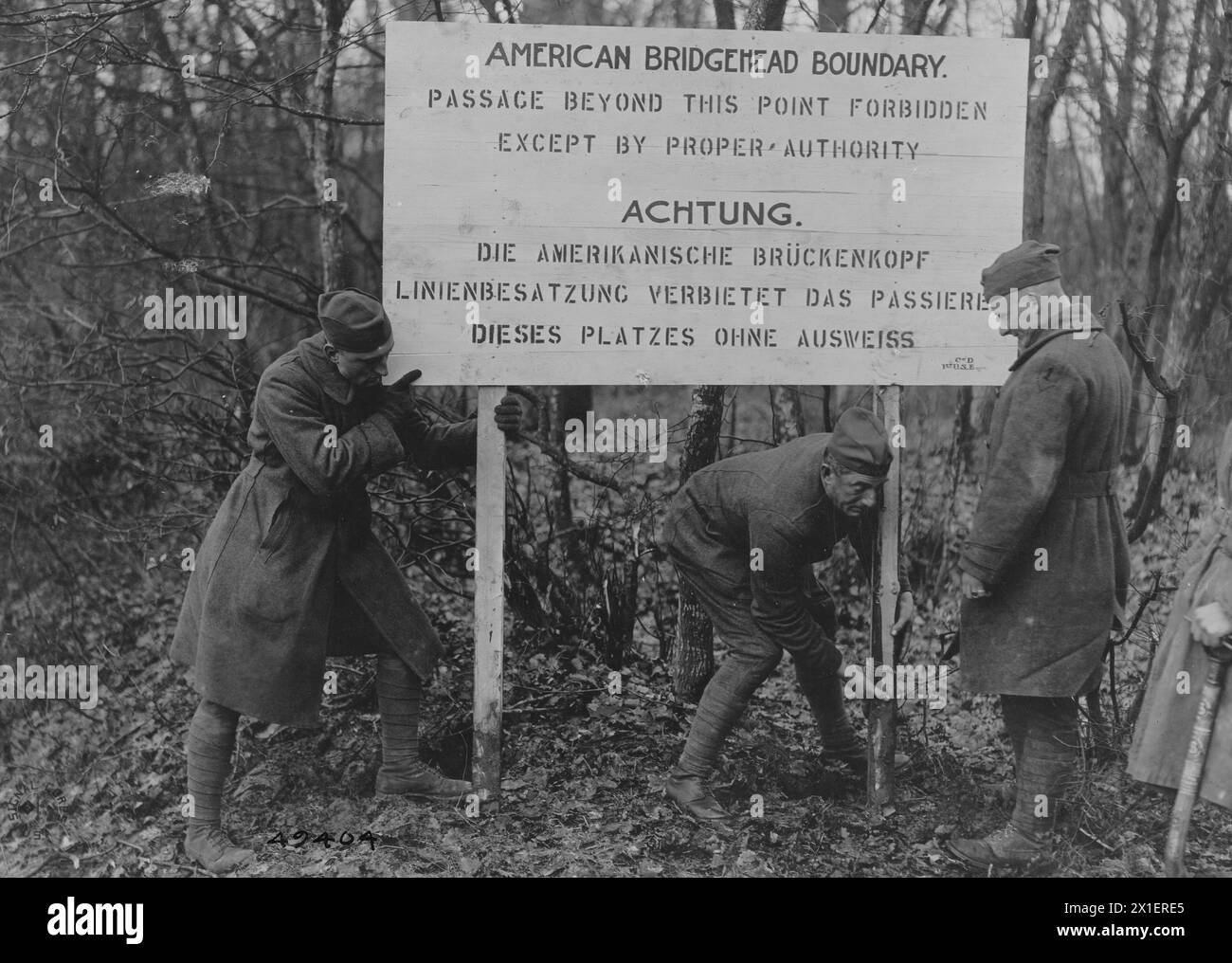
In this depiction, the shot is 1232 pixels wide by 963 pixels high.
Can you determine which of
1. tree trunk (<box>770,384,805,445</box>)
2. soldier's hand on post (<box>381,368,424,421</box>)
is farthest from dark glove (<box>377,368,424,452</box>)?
tree trunk (<box>770,384,805,445</box>)

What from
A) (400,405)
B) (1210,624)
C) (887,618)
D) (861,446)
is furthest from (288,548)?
(1210,624)

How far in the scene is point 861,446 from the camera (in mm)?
4328

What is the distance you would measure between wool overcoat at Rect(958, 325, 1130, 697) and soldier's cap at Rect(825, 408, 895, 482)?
0.40 metres

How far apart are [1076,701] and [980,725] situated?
960mm

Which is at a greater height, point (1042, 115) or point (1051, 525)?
point (1042, 115)

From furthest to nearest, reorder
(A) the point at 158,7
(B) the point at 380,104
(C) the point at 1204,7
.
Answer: (B) the point at 380,104 < (A) the point at 158,7 < (C) the point at 1204,7

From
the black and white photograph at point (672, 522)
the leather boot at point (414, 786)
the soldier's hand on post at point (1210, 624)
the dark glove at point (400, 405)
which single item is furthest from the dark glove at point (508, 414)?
the soldier's hand on post at point (1210, 624)

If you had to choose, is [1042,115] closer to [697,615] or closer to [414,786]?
[697,615]

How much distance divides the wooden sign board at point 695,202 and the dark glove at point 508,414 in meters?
0.11

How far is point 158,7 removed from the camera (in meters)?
5.95

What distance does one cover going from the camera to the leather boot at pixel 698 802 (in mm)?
4648

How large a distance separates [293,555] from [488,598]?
→ 32.1 inches
